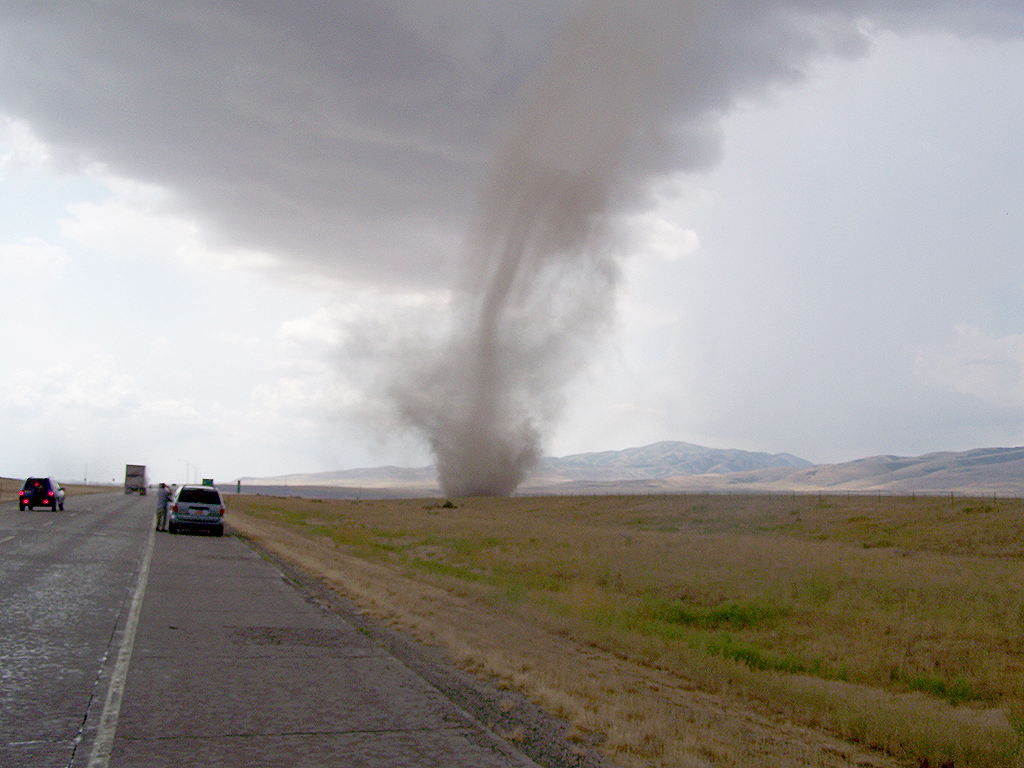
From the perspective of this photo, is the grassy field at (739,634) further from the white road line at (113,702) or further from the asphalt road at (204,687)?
the white road line at (113,702)

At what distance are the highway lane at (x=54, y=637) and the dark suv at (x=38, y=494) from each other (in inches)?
906

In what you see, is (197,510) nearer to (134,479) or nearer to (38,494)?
(38,494)

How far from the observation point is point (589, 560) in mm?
27719

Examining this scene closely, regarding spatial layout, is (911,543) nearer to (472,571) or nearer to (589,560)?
(589,560)

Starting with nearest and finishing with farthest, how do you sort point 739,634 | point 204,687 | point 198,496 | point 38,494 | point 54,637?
point 204,687, point 54,637, point 739,634, point 198,496, point 38,494

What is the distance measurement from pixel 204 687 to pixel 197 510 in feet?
80.2

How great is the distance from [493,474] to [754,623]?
119 meters

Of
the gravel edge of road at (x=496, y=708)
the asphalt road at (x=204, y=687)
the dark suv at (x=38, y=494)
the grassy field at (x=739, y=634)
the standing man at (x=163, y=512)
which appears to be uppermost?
the dark suv at (x=38, y=494)

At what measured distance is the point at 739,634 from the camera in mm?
16859

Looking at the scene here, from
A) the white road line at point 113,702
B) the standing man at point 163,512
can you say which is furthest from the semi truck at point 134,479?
the white road line at point 113,702

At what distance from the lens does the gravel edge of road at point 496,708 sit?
6430mm

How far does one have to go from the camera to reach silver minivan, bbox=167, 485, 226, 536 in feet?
100.0

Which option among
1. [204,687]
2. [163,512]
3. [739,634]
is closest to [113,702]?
[204,687]

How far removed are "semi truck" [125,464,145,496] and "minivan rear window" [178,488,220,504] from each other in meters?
79.0
